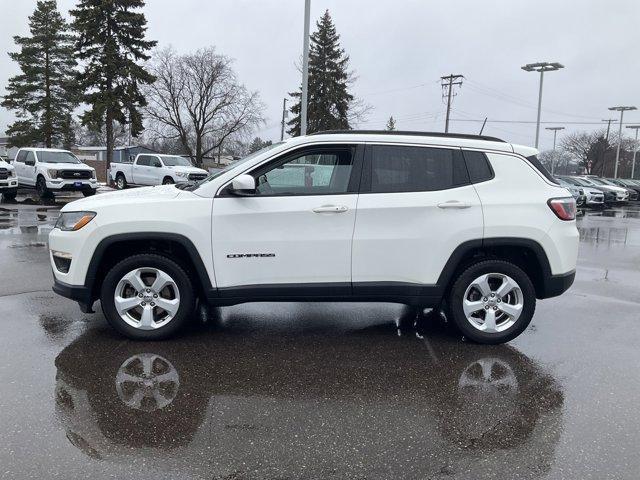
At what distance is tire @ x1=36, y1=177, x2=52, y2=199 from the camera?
20.3 m

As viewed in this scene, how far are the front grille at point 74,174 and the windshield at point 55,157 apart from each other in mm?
1188

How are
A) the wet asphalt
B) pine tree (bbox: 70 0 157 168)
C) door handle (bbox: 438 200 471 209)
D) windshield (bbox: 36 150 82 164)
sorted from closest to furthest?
the wet asphalt < door handle (bbox: 438 200 471 209) < windshield (bbox: 36 150 82 164) < pine tree (bbox: 70 0 157 168)

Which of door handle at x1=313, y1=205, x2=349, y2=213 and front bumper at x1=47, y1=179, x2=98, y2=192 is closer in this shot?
door handle at x1=313, y1=205, x2=349, y2=213

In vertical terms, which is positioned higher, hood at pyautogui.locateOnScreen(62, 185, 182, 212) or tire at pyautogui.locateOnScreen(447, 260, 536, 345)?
hood at pyautogui.locateOnScreen(62, 185, 182, 212)

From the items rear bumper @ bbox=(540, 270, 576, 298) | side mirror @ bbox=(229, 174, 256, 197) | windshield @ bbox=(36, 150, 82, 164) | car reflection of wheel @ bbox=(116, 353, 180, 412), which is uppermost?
windshield @ bbox=(36, 150, 82, 164)

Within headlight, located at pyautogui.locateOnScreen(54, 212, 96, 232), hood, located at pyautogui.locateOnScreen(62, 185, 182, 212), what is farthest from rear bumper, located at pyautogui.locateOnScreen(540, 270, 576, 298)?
headlight, located at pyautogui.locateOnScreen(54, 212, 96, 232)

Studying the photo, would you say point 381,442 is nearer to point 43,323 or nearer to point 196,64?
point 43,323

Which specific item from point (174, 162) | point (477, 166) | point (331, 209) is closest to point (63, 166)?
point (174, 162)

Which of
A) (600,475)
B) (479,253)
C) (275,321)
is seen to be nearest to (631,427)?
(600,475)

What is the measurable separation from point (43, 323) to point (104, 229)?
148 centimetres

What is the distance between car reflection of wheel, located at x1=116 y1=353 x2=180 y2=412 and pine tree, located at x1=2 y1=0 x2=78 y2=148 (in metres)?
44.5

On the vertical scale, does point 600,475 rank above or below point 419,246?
below

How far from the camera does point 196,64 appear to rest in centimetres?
5038

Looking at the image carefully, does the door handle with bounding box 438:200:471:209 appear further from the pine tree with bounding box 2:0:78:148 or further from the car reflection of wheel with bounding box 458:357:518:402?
the pine tree with bounding box 2:0:78:148
